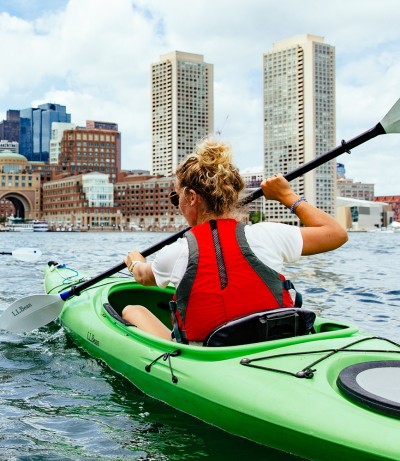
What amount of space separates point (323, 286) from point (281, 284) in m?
8.75

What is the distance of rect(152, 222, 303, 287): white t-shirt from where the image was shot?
2.97 metres

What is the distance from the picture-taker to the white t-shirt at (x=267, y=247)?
2.97 meters

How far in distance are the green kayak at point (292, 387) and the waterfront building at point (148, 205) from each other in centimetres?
11494

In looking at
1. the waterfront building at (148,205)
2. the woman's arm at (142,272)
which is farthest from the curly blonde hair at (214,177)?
the waterfront building at (148,205)

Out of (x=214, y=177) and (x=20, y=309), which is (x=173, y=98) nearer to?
(x=20, y=309)

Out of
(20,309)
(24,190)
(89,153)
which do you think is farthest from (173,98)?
(20,309)

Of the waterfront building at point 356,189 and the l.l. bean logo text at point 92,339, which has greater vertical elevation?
the waterfront building at point 356,189

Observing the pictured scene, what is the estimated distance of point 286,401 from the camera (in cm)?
269

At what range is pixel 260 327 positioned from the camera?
120 inches

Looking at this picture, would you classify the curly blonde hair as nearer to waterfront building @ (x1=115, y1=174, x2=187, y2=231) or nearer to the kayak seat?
the kayak seat

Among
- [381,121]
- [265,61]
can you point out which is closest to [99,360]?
[381,121]

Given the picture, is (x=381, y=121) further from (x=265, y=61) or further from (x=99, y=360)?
(x=265, y=61)

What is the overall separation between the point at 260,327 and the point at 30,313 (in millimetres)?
3665

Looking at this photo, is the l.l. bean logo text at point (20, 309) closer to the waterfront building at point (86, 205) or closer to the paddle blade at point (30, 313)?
the paddle blade at point (30, 313)
